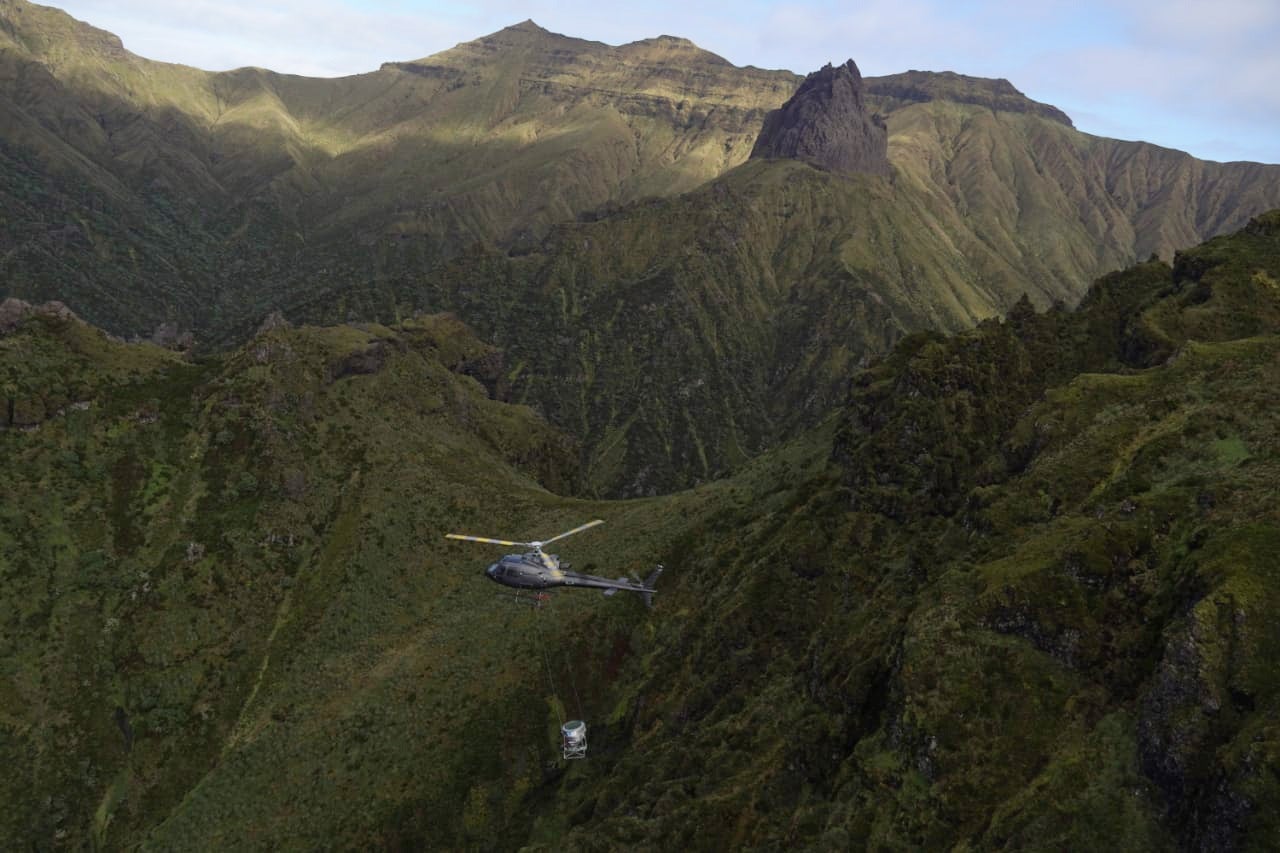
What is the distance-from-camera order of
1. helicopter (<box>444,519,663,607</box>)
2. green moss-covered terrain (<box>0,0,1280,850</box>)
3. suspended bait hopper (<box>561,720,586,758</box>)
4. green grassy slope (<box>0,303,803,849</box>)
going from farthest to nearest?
green grassy slope (<box>0,303,803,849</box>) → suspended bait hopper (<box>561,720,586,758</box>) → helicopter (<box>444,519,663,607</box>) → green moss-covered terrain (<box>0,0,1280,850</box>)

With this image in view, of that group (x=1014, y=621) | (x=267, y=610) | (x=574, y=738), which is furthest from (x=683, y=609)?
(x=267, y=610)

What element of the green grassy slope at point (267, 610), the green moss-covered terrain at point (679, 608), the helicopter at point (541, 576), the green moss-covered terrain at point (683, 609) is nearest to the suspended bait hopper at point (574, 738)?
the green moss-covered terrain at point (683, 609)

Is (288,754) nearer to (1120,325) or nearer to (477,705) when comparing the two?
(477,705)

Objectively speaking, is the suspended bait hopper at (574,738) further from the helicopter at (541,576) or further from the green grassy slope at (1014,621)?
the helicopter at (541,576)

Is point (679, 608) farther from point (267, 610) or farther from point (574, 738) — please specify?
point (267, 610)

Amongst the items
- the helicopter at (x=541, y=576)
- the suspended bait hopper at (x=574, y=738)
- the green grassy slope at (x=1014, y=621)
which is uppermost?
the green grassy slope at (x=1014, y=621)

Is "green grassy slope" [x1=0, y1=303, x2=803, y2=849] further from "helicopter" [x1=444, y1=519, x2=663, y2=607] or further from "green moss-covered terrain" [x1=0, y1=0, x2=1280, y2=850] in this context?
"helicopter" [x1=444, y1=519, x2=663, y2=607]

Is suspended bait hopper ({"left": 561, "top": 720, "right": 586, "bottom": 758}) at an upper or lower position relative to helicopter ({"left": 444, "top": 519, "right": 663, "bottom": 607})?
lower

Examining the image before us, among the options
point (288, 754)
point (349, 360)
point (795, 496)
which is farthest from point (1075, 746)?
point (349, 360)

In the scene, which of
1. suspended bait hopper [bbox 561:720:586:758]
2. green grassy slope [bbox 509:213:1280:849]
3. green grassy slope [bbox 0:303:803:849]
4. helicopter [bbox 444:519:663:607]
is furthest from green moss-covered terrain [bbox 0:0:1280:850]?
helicopter [bbox 444:519:663:607]
